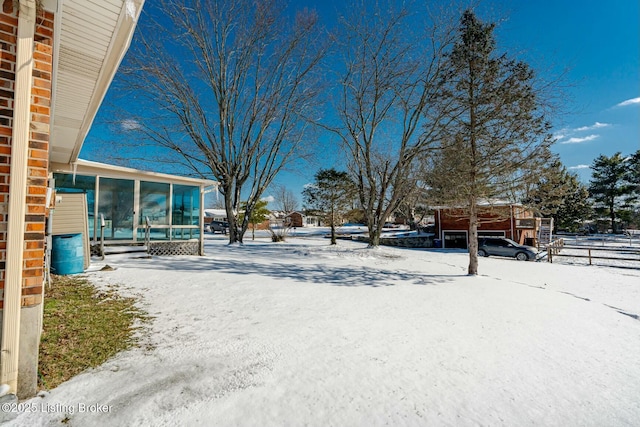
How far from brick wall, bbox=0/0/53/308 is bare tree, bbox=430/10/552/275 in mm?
9053

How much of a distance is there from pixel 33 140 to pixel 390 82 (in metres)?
13.6

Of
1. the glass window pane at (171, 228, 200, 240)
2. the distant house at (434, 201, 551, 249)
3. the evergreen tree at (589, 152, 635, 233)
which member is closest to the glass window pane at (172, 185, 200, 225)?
the glass window pane at (171, 228, 200, 240)

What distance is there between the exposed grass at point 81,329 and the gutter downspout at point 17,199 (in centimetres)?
46

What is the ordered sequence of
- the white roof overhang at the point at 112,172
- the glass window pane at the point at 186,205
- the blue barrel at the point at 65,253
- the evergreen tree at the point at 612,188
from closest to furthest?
the blue barrel at the point at 65,253 < the white roof overhang at the point at 112,172 < the glass window pane at the point at 186,205 < the evergreen tree at the point at 612,188

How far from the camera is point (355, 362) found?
9.81ft

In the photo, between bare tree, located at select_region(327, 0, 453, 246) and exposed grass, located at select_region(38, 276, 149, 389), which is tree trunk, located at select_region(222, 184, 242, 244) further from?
exposed grass, located at select_region(38, 276, 149, 389)

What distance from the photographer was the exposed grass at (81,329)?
2648mm

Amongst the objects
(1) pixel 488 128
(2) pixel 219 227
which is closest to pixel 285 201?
(2) pixel 219 227

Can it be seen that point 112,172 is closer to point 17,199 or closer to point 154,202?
point 154,202

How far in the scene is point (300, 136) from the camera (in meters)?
16.9

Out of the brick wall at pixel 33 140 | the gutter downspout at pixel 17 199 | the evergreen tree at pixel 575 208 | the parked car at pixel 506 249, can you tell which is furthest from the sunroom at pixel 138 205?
the evergreen tree at pixel 575 208

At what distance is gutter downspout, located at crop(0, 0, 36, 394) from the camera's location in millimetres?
2062

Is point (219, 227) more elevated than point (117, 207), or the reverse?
point (117, 207)

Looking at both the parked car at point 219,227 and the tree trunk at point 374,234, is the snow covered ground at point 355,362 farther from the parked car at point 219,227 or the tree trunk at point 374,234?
the parked car at point 219,227
